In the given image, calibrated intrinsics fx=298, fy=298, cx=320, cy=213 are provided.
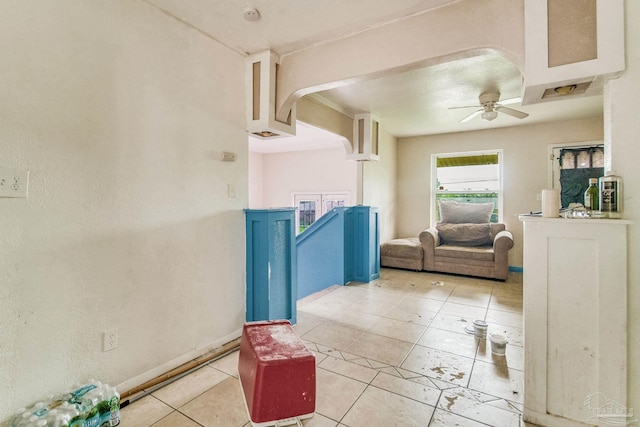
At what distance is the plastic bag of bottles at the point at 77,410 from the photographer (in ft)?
4.31

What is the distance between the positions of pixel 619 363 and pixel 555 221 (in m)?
0.70

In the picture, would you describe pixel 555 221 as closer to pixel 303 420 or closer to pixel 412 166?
pixel 303 420

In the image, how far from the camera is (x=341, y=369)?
6.79ft

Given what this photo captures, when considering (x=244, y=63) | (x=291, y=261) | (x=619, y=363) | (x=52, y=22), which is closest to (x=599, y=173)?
(x=619, y=363)

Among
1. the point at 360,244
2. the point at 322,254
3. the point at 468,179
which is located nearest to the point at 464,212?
the point at 468,179

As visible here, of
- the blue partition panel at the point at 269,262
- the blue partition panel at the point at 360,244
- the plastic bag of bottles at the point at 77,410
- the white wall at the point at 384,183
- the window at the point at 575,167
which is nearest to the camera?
the plastic bag of bottles at the point at 77,410

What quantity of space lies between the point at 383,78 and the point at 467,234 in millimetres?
3087

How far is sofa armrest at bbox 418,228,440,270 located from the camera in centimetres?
481

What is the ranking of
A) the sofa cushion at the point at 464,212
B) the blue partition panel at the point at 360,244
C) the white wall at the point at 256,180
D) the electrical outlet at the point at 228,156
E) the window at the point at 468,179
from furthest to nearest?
the white wall at the point at 256,180 → the window at the point at 468,179 → the sofa cushion at the point at 464,212 → the blue partition panel at the point at 360,244 → the electrical outlet at the point at 228,156

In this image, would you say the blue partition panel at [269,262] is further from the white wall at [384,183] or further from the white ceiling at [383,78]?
the white wall at [384,183]

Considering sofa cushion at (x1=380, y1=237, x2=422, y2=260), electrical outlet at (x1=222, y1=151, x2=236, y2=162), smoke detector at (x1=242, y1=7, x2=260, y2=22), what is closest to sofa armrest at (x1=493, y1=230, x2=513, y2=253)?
sofa cushion at (x1=380, y1=237, x2=422, y2=260)

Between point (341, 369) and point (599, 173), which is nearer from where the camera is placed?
point (341, 369)

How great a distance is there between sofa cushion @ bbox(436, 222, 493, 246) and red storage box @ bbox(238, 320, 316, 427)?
4143mm

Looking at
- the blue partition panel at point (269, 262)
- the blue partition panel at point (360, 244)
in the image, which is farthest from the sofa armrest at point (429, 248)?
the blue partition panel at point (269, 262)
